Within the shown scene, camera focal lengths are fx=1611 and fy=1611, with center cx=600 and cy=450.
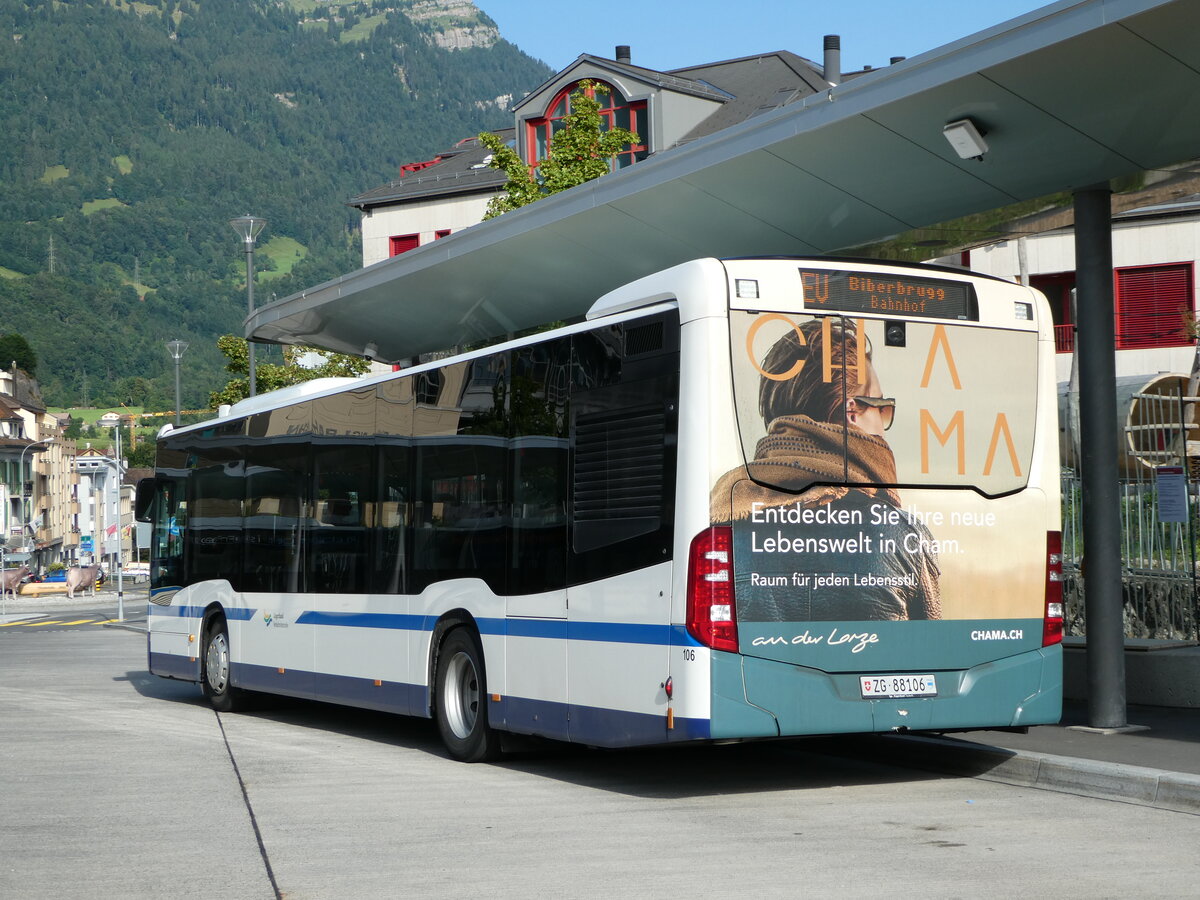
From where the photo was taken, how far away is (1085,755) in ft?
32.9

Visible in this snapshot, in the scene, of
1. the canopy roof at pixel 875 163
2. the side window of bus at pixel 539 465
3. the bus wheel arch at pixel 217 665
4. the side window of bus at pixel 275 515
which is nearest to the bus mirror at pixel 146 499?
the bus wheel arch at pixel 217 665

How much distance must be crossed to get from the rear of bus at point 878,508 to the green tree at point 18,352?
166 m

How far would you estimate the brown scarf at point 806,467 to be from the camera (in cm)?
899

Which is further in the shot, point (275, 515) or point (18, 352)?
point (18, 352)

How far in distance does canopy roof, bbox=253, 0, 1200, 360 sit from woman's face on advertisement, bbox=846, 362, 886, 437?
1.88 metres

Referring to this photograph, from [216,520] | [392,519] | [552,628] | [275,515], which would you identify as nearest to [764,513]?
[552,628]

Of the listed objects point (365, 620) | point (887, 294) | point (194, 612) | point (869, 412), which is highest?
point (887, 294)

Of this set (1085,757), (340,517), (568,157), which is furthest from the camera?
(568,157)

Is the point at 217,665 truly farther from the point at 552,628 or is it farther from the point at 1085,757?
the point at 1085,757

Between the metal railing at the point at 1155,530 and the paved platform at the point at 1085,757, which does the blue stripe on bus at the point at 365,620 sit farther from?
the metal railing at the point at 1155,530

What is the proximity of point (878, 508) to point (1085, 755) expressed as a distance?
2196mm

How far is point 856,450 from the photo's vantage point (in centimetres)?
933

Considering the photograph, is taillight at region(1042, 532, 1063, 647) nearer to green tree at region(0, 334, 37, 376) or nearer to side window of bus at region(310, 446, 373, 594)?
side window of bus at region(310, 446, 373, 594)

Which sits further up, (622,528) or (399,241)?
(399,241)
